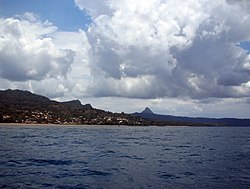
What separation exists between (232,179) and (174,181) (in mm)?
7207

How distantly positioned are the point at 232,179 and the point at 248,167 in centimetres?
1154

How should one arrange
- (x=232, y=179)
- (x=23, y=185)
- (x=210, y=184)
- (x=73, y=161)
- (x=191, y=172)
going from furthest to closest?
(x=73, y=161)
(x=191, y=172)
(x=232, y=179)
(x=210, y=184)
(x=23, y=185)

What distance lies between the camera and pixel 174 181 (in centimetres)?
3703

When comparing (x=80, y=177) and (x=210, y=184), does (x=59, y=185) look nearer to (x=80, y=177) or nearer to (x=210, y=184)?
(x=80, y=177)

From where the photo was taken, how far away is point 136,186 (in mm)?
33562

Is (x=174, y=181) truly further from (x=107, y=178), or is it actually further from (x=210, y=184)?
(x=107, y=178)

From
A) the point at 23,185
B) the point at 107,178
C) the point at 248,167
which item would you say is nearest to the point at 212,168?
the point at 248,167

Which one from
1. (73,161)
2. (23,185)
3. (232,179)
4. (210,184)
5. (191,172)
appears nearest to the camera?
(23,185)

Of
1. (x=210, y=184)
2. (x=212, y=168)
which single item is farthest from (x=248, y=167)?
(x=210, y=184)

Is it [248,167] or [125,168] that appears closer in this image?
[125,168]

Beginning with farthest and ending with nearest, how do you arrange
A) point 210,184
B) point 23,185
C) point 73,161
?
point 73,161 < point 210,184 < point 23,185

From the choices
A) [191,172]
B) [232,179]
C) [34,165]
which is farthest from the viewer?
[34,165]

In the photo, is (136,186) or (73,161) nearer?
(136,186)

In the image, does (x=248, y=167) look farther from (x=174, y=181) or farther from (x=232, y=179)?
(x=174, y=181)
